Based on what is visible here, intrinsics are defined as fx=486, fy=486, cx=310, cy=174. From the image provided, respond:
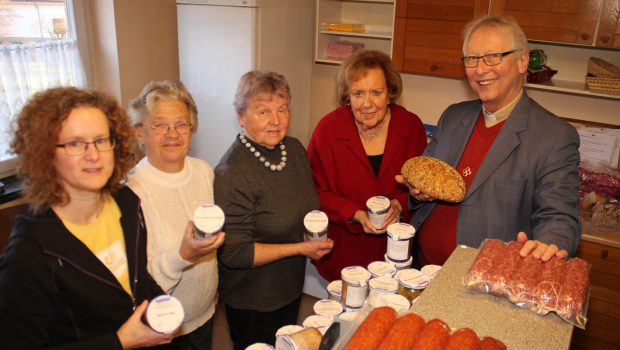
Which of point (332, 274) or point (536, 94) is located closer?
point (332, 274)

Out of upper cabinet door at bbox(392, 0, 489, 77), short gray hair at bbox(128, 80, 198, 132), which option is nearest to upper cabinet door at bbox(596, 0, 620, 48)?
upper cabinet door at bbox(392, 0, 489, 77)

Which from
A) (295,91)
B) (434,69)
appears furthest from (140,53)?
(434,69)

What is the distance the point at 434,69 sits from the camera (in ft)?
9.84

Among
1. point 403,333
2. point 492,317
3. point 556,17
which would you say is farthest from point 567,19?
point 403,333

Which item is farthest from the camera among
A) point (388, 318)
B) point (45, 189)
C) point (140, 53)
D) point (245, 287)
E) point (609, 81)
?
point (140, 53)

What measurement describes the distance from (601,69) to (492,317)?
7.10 ft

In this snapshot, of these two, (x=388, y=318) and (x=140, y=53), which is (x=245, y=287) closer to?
(x=388, y=318)

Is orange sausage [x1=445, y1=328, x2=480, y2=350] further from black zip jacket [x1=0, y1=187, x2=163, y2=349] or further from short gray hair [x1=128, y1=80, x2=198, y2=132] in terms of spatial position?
short gray hair [x1=128, y1=80, x2=198, y2=132]

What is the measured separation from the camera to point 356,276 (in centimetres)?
149

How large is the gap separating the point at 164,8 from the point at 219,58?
64 cm

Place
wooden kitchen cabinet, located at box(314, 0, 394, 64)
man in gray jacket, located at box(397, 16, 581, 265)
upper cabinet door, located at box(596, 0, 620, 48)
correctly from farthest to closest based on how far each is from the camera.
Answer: wooden kitchen cabinet, located at box(314, 0, 394, 64) < upper cabinet door, located at box(596, 0, 620, 48) < man in gray jacket, located at box(397, 16, 581, 265)

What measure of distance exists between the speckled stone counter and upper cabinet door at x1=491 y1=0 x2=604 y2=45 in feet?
6.33

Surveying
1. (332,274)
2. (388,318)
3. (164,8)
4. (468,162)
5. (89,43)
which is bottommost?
(332,274)

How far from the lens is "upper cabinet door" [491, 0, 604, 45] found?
2514mm
